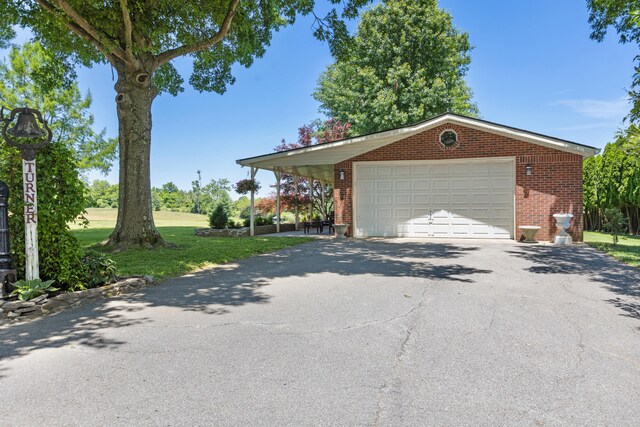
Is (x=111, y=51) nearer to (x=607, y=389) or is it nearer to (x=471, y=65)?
(x=607, y=389)

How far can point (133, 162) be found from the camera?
977 cm

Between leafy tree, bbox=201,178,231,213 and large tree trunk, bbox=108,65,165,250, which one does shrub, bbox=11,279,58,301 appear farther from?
leafy tree, bbox=201,178,231,213

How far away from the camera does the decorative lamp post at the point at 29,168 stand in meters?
4.56

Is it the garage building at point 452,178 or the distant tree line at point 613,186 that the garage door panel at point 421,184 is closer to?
the garage building at point 452,178

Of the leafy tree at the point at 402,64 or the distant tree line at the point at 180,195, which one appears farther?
the distant tree line at the point at 180,195

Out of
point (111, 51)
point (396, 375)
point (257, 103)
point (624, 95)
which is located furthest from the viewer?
point (257, 103)

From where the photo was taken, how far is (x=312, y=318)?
13.5 feet

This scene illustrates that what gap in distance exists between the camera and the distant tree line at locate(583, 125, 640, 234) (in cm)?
1591

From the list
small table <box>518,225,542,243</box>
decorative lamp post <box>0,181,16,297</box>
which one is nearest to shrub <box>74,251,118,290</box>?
decorative lamp post <box>0,181,16,297</box>

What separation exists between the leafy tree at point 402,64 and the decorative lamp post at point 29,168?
1970cm

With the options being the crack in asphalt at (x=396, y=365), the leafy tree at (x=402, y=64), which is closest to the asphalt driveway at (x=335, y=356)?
the crack in asphalt at (x=396, y=365)

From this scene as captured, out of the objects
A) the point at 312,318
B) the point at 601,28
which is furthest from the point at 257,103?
the point at 312,318

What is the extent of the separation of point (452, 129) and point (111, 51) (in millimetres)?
9993

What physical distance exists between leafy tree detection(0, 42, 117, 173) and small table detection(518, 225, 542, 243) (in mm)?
20782
